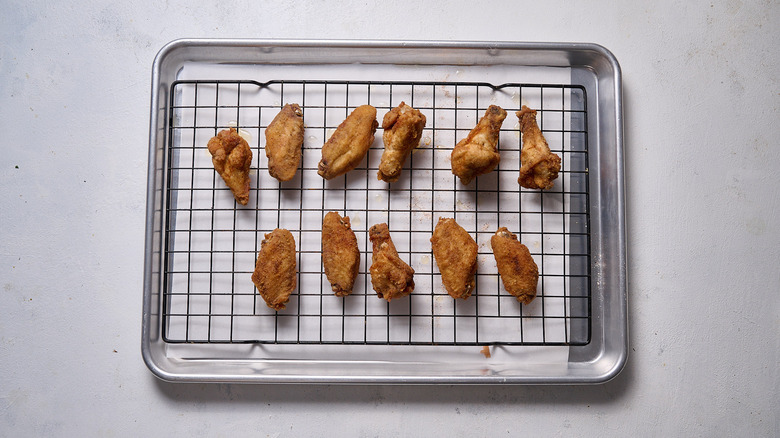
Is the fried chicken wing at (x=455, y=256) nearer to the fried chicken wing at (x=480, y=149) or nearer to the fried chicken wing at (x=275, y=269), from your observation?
the fried chicken wing at (x=480, y=149)

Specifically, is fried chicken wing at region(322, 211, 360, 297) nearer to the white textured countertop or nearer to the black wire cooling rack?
the black wire cooling rack

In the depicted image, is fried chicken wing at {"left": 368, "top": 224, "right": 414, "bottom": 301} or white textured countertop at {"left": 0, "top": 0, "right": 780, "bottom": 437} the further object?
white textured countertop at {"left": 0, "top": 0, "right": 780, "bottom": 437}

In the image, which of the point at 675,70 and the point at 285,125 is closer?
the point at 285,125

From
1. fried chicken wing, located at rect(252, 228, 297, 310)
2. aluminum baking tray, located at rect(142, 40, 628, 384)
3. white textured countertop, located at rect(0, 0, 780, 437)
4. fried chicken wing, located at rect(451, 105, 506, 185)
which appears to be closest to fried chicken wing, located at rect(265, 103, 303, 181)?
aluminum baking tray, located at rect(142, 40, 628, 384)

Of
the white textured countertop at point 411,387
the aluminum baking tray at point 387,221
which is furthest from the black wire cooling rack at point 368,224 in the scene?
the white textured countertop at point 411,387

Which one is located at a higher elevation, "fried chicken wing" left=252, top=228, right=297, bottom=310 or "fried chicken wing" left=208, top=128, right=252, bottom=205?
"fried chicken wing" left=208, top=128, right=252, bottom=205

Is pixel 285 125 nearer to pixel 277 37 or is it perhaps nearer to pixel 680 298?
pixel 277 37

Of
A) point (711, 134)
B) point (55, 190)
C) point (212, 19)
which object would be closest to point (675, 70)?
point (711, 134)
